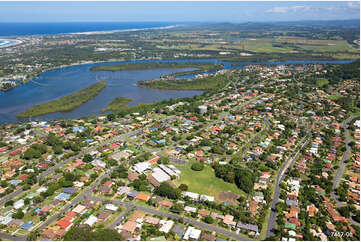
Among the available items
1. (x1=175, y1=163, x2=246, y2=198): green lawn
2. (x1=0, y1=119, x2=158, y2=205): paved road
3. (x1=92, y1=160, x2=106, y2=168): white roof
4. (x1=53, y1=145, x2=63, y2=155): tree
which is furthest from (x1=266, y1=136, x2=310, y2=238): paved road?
(x1=53, y1=145, x2=63, y2=155): tree

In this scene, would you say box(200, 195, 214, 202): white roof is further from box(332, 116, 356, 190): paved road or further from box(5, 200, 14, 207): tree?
box(5, 200, 14, 207): tree

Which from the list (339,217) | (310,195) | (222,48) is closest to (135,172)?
(310,195)

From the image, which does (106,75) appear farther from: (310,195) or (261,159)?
(310,195)

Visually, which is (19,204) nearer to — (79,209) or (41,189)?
(41,189)

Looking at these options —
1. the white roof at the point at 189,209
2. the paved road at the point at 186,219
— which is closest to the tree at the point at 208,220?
the paved road at the point at 186,219

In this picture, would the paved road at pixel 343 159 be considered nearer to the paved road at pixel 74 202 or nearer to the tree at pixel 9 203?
the paved road at pixel 74 202

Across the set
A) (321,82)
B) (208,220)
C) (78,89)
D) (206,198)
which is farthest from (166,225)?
(321,82)
